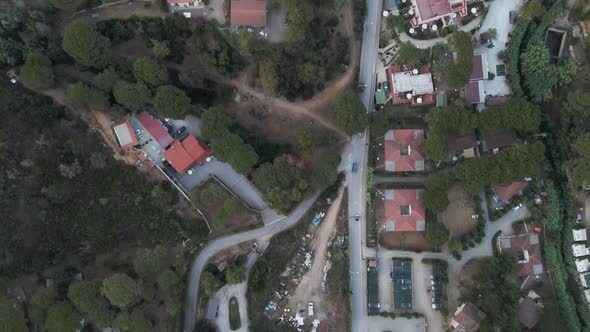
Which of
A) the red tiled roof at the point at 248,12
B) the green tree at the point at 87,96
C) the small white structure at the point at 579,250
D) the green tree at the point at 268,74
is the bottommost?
the small white structure at the point at 579,250

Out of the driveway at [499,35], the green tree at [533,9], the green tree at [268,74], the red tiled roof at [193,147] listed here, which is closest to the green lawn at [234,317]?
the red tiled roof at [193,147]

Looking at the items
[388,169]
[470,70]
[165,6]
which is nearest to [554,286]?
[388,169]

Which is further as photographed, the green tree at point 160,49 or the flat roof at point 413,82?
the flat roof at point 413,82

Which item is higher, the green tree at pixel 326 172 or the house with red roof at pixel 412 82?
the house with red roof at pixel 412 82

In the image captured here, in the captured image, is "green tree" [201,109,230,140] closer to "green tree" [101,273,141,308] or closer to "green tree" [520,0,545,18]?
"green tree" [101,273,141,308]

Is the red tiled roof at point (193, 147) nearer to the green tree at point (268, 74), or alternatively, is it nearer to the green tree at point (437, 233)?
the green tree at point (268, 74)

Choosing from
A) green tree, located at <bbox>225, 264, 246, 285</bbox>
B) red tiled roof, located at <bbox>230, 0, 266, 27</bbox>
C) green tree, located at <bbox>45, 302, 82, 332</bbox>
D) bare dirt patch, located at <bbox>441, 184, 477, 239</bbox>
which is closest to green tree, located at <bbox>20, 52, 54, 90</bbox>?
red tiled roof, located at <bbox>230, 0, 266, 27</bbox>

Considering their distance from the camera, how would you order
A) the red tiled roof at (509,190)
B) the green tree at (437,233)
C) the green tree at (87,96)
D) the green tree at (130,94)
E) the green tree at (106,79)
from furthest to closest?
the red tiled roof at (509,190), the green tree at (437,233), the green tree at (106,79), the green tree at (130,94), the green tree at (87,96)
